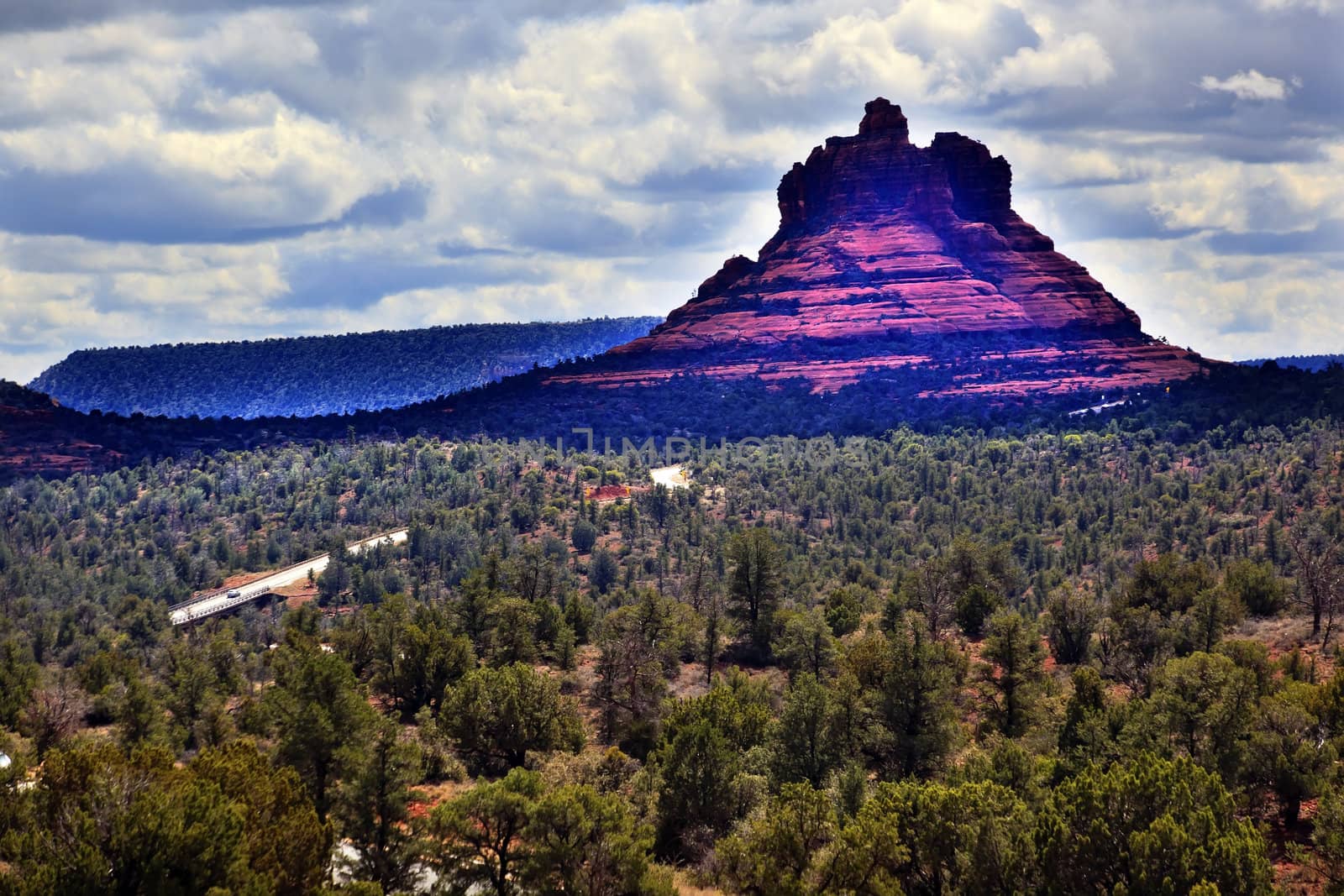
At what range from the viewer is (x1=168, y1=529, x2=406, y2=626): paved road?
5413 inches

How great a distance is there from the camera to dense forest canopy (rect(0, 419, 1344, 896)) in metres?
43.2

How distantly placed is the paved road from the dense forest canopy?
546cm

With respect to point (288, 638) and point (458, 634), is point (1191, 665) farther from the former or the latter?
point (288, 638)

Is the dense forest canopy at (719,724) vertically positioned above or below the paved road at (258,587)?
above

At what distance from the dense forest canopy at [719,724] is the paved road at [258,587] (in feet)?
17.9

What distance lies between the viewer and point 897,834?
1743 inches

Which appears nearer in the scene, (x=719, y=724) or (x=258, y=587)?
(x=719, y=724)

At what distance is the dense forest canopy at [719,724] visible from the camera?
43156 millimetres

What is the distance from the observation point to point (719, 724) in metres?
62.9

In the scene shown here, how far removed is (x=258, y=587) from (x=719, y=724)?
333ft

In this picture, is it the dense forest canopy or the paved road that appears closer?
the dense forest canopy

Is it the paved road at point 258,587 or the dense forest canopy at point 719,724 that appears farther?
the paved road at point 258,587

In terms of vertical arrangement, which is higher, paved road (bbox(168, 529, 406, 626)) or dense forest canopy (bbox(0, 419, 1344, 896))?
dense forest canopy (bbox(0, 419, 1344, 896))

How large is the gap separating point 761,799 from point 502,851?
45.5 feet
